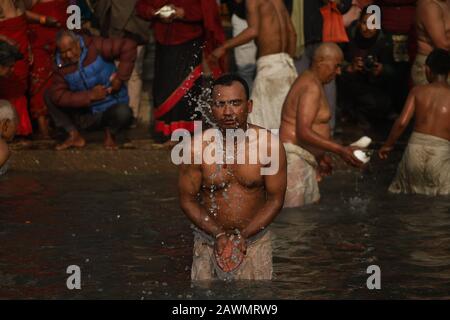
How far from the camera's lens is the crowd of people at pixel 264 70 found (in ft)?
37.3

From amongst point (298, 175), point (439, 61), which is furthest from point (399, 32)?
point (298, 175)

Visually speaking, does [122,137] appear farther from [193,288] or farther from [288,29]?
[193,288]

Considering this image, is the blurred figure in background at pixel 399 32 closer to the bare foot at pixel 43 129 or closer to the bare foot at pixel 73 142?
the bare foot at pixel 73 142

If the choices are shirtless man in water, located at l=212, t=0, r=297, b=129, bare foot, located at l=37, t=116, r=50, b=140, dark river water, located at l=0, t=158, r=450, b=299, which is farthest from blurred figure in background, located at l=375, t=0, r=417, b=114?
bare foot, located at l=37, t=116, r=50, b=140

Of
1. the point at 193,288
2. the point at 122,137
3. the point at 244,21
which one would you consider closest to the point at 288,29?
the point at 244,21

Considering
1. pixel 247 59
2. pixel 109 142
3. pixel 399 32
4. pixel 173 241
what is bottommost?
pixel 173 241

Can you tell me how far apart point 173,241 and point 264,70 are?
2.56m

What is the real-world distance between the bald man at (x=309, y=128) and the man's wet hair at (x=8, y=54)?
2.50 meters

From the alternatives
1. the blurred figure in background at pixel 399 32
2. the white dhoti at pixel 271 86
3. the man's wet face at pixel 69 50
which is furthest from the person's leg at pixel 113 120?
the blurred figure in background at pixel 399 32

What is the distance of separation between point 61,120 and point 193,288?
15.6 ft

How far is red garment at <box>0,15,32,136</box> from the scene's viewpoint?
13.0 metres

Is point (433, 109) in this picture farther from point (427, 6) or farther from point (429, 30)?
point (427, 6)

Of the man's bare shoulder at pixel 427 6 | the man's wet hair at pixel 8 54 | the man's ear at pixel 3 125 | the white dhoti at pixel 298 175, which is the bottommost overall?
the white dhoti at pixel 298 175

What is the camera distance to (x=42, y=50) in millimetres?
13492
